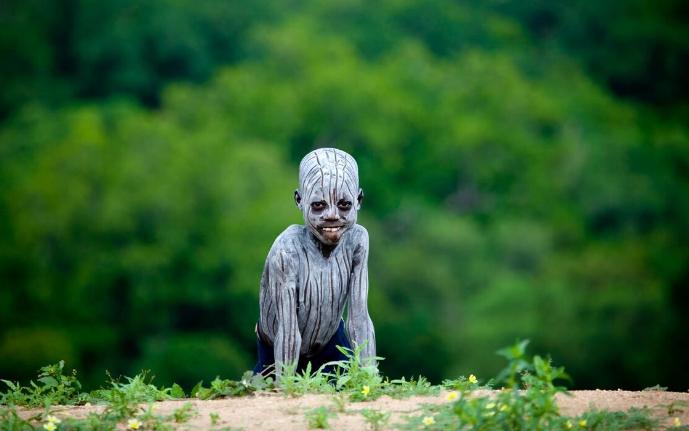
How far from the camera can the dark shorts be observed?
406 inches

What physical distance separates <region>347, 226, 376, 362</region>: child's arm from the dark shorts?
24 cm

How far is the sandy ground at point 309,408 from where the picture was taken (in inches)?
331

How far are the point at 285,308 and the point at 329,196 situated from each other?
0.83 m

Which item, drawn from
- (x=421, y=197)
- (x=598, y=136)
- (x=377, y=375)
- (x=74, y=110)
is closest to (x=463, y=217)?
(x=421, y=197)

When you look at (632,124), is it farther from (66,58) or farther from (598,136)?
(66,58)

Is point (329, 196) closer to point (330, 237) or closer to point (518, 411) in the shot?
point (330, 237)

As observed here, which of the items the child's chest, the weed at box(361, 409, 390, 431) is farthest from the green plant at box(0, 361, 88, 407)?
the weed at box(361, 409, 390, 431)

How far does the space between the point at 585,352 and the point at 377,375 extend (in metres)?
32.3

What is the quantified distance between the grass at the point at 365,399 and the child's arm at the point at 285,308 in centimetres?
28

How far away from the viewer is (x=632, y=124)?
62312mm

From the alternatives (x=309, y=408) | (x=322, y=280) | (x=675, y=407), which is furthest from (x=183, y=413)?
(x=675, y=407)

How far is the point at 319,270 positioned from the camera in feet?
32.8

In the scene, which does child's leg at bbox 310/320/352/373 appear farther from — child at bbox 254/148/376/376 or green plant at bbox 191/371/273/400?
green plant at bbox 191/371/273/400

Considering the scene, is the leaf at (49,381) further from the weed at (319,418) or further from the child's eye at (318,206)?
the child's eye at (318,206)
